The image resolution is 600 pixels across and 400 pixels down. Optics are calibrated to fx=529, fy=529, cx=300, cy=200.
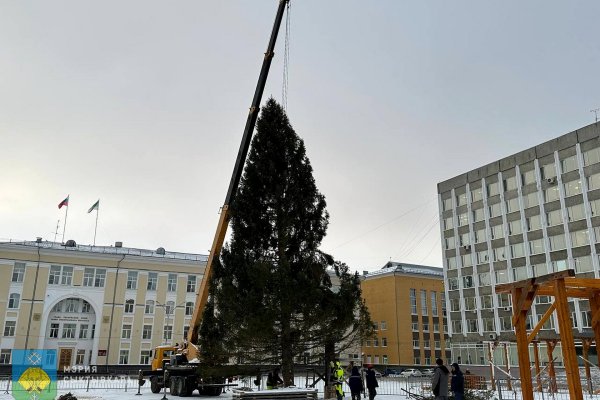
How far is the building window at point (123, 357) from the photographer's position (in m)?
59.4

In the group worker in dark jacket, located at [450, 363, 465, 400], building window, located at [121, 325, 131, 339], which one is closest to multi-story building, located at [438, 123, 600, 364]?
worker in dark jacket, located at [450, 363, 465, 400]

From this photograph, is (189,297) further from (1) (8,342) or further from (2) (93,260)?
(1) (8,342)

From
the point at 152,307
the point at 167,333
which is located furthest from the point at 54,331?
the point at 167,333

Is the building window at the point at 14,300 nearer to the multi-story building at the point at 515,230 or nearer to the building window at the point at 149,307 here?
the building window at the point at 149,307

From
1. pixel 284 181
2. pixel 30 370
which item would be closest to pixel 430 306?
pixel 284 181

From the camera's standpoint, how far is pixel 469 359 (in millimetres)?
55844

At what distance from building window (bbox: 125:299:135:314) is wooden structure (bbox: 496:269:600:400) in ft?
175

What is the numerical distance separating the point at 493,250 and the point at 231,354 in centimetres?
4189

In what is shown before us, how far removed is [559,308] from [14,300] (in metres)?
57.5

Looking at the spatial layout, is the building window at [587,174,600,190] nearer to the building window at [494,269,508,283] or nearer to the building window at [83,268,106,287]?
the building window at [494,269,508,283]

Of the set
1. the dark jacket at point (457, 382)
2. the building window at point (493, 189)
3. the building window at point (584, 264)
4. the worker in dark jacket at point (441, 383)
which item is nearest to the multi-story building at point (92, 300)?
the building window at point (493, 189)

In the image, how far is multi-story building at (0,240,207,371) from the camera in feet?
187

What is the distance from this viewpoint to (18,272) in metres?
57.7

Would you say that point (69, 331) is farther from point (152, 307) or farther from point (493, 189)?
point (493, 189)
